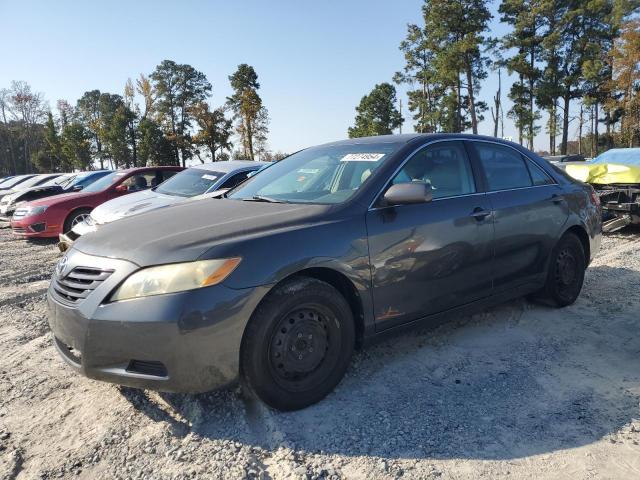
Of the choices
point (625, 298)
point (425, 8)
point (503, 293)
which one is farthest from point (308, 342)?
point (425, 8)

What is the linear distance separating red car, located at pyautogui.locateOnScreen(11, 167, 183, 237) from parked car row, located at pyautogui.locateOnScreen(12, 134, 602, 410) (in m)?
7.13

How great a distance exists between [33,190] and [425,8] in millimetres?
38081

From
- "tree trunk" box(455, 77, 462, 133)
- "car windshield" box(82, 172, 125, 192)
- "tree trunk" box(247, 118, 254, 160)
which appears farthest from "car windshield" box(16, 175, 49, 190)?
"tree trunk" box(455, 77, 462, 133)

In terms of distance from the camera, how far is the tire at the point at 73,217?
993 cm

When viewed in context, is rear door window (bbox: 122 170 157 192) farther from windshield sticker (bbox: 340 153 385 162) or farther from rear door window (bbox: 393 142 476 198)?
rear door window (bbox: 393 142 476 198)

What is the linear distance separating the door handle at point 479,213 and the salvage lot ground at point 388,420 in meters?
1.02

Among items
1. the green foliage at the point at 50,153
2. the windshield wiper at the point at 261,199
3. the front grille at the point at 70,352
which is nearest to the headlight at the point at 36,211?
the windshield wiper at the point at 261,199

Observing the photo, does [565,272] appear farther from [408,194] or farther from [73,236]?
[73,236]

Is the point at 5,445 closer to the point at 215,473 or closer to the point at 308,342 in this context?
the point at 215,473

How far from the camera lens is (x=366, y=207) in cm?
312

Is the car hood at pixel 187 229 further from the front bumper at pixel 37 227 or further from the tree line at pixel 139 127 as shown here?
the tree line at pixel 139 127

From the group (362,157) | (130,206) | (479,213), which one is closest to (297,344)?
(362,157)

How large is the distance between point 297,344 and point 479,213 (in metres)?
1.83

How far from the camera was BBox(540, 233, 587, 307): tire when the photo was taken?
14.6 feet
